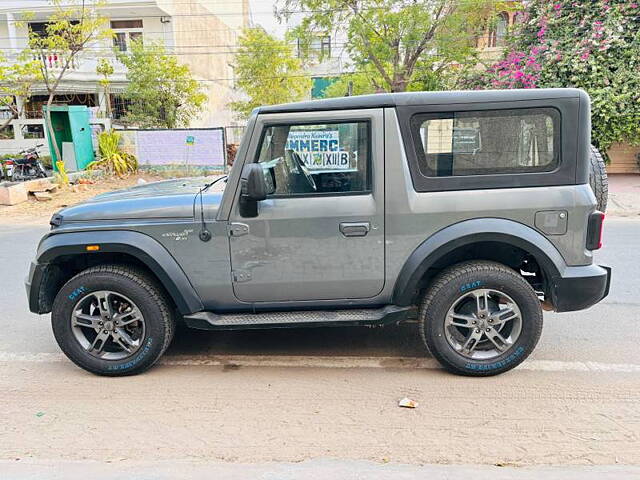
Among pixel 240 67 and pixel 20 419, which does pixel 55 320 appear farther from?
pixel 240 67

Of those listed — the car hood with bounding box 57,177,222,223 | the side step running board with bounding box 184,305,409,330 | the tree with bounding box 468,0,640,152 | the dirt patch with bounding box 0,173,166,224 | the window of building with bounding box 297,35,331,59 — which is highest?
the window of building with bounding box 297,35,331,59

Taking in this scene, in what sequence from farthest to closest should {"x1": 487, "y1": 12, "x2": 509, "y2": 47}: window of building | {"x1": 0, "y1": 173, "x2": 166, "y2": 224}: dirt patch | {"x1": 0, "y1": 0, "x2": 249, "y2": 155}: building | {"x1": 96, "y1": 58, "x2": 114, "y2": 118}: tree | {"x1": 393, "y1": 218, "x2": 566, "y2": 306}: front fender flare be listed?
1. {"x1": 0, "y1": 0, "x2": 249, "y2": 155}: building
2. {"x1": 487, "y1": 12, "x2": 509, "y2": 47}: window of building
3. {"x1": 96, "y1": 58, "x2": 114, "y2": 118}: tree
4. {"x1": 0, "y1": 173, "x2": 166, "y2": 224}: dirt patch
5. {"x1": 393, "y1": 218, "x2": 566, "y2": 306}: front fender flare

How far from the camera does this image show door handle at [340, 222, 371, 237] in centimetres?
338

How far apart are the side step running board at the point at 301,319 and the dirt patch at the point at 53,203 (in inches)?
Result: 346

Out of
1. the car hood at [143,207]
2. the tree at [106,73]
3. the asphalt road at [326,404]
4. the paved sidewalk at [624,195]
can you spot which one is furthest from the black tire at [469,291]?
the tree at [106,73]

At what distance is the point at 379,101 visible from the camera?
3352mm

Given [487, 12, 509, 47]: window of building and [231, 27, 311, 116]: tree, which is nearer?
[487, 12, 509, 47]: window of building

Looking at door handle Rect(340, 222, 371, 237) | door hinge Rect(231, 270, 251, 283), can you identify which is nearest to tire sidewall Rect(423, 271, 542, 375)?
door handle Rect(340, 222, 371, 237)

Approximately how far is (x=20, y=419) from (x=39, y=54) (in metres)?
14.2

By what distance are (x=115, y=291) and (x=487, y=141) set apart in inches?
108

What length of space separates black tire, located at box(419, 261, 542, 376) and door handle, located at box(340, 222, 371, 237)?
2.05 ft

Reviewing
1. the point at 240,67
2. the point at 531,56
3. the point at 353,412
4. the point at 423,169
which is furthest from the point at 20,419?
the point at 240,67

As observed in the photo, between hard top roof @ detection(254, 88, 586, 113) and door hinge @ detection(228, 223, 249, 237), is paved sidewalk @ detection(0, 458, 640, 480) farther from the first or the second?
hard top roof @ detection(254, 88, 586, 113)

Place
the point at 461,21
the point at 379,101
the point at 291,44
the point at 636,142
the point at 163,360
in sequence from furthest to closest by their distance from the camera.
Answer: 1. the point at 291,44
2. the point at 461,21
3. the point at 636,142
4. the point at 163,360
5. the point at 379,101
